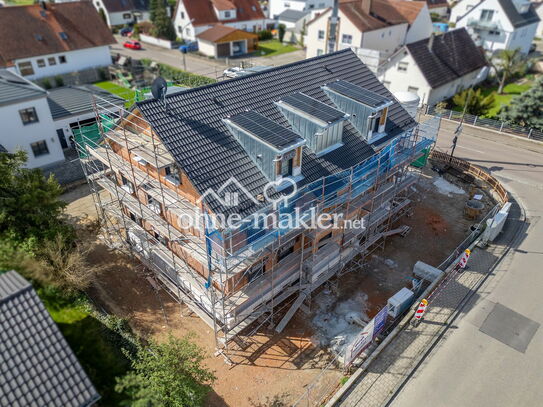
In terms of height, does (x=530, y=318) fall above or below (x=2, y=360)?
below

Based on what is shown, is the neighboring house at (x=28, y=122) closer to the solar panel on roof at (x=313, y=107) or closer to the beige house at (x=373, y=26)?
the solar panel on roof at (x=313, y=107)

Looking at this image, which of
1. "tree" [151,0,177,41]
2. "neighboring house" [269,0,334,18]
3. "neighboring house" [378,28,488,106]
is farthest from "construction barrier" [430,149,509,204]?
"neighboring house" [269,0,334,18]

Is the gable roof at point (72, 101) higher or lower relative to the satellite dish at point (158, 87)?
lower

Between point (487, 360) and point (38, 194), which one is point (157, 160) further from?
point (487, 360)

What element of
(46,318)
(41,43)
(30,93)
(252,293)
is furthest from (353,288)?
Answer: (41,43)

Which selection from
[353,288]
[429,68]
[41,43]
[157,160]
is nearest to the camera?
[157,160]

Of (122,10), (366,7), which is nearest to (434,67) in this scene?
(366,7)

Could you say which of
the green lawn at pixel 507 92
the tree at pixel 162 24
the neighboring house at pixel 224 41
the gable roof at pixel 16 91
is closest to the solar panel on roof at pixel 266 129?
the gable roof at pixel 16 91
